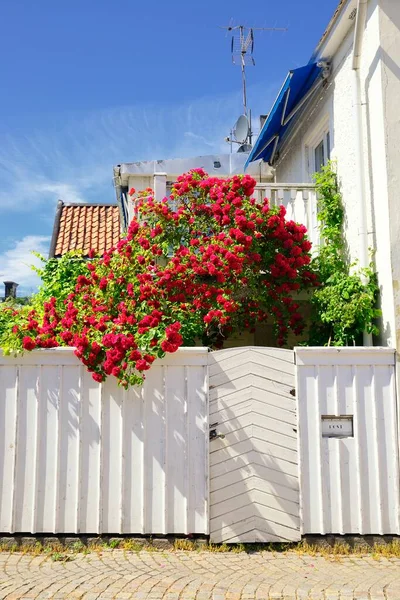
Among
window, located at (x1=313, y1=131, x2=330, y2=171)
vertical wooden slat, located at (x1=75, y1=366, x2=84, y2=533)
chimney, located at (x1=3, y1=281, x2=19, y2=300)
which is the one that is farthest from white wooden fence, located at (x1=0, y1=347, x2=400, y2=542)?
chimney, located at (x1=3, y1=281, x2=19, y2=300)

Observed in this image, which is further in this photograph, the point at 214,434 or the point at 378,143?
the point at 378,143

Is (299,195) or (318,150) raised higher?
(318,150)

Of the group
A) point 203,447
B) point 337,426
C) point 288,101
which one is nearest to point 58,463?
point 203,447

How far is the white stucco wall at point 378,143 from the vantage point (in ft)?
21.8

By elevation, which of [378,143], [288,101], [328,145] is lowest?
[378,143]

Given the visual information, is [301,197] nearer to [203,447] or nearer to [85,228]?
[203,447]

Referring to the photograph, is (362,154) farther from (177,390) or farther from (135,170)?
(135,170)

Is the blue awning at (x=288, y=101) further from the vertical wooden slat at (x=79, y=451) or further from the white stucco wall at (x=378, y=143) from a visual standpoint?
the vertical wooden slat at (x=79, y=451)

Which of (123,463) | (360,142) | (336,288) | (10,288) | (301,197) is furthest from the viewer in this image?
(10,288)

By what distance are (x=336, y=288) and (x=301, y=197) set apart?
2.12 m

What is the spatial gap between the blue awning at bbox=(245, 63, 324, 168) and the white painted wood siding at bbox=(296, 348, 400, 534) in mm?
4191

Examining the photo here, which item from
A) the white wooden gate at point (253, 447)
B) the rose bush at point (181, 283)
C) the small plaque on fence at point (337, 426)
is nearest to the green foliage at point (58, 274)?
the rose bush at point (181, 283)

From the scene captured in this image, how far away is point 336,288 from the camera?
704 centimetres

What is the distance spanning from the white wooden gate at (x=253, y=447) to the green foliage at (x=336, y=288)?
0.96 meters
